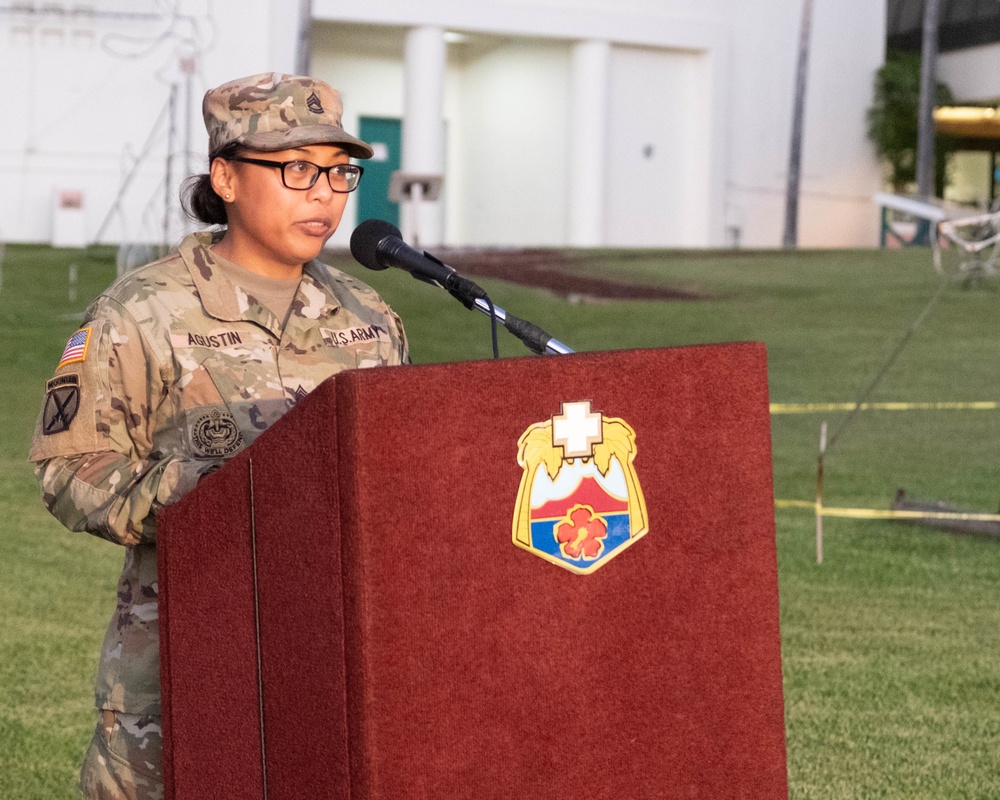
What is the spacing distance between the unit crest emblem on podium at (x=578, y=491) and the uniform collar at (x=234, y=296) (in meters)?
0.77

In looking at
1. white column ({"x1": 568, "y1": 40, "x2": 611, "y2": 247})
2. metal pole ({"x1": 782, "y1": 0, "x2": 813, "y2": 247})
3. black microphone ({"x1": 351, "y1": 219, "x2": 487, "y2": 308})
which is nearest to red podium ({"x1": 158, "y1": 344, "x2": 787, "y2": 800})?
black microphone ({"x1": 351, "y1": 219, "x2": 487, "y2": 308})

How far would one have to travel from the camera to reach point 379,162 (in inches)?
917

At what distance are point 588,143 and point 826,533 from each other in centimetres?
1594

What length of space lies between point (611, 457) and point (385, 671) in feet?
1.11

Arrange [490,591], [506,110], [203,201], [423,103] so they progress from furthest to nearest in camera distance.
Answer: [506,110] → [423,103] → [203,201] → [490,591]

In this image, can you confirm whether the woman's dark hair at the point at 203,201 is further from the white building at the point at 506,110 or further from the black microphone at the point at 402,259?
the white building at the point at 506,110

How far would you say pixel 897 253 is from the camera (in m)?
22.0

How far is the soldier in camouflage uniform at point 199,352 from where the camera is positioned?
2070mm

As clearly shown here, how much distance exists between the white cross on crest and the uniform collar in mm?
767

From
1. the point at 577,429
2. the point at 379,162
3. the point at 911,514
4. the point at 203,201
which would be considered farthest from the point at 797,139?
the point at 577,429

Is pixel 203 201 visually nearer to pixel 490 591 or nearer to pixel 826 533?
pixel 490 591

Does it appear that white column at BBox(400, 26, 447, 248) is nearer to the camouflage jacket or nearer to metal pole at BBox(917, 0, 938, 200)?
metal pole at BBox(917, 0, 938, 200)

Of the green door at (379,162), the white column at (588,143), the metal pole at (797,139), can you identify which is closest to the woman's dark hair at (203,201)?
the green door at (379,162)

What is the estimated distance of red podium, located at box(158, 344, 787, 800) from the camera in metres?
1.48
